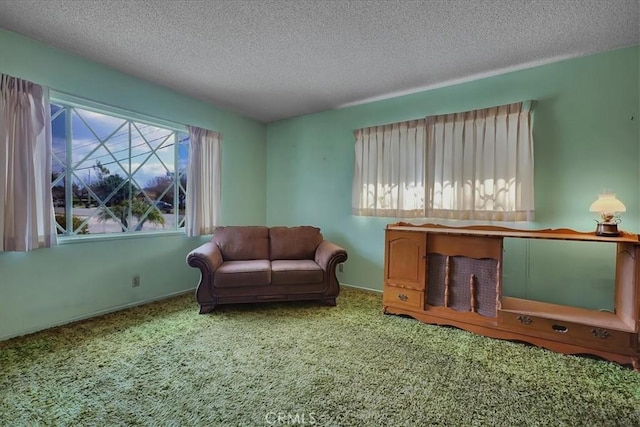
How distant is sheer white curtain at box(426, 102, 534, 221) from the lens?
8.93 feet

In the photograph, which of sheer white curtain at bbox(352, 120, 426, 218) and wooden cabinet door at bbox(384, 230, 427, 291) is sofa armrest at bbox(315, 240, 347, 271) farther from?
sheer white curtain at bbox(352, 120, 426, 218)

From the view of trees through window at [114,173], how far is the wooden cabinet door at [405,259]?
2637 mm

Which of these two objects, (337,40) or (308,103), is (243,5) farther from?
(308,103)

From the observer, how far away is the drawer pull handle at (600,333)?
78.8 inches

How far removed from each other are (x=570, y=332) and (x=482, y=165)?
1627mm

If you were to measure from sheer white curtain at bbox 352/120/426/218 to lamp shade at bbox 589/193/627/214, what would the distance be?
57.6 inches

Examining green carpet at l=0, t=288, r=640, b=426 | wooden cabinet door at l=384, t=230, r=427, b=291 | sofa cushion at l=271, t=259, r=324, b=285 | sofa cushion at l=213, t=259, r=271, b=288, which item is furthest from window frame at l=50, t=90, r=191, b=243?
wooden cabinet door at l=384, t=230, r=427, b=291

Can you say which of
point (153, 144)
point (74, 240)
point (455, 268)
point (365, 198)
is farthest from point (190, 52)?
point (455, 268)

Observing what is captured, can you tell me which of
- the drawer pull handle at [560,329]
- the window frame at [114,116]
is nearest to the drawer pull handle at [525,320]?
the drawer pull handle at [560,329]

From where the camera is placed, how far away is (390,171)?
351 centimetres

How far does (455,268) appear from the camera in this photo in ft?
8.59

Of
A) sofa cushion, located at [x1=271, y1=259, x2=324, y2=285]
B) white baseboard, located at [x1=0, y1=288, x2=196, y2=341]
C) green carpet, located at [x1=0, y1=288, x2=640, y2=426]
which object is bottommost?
green carpet, located at [x1=0, y1=288, x2=640, y2=426]

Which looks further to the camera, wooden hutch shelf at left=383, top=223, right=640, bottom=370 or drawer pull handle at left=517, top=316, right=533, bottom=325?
drawer pull handle at left=517, top=316, right=533, bottom=325

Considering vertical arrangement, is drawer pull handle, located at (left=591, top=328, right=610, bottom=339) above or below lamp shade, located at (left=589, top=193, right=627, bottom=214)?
below
